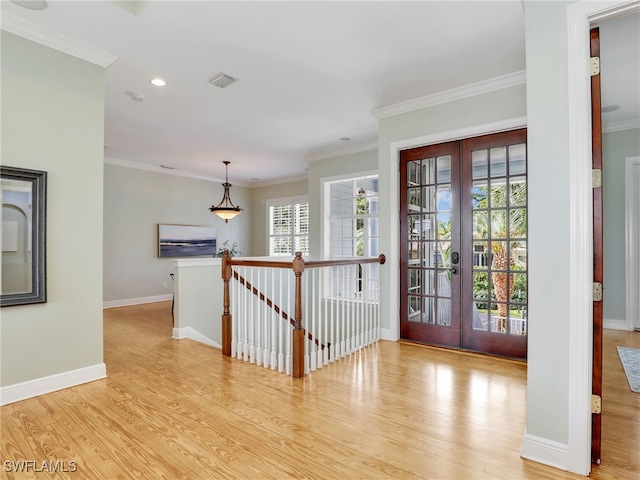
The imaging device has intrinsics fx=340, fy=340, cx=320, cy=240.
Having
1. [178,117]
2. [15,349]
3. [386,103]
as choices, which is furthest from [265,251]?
[15,349]

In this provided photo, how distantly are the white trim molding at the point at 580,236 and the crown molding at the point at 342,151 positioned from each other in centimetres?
387

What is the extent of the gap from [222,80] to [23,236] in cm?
220

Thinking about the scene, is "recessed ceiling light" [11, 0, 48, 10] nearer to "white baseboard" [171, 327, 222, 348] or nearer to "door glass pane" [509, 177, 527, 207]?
"white baseboard" [171, 327, 222, 348]

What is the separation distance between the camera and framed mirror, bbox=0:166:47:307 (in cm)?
250

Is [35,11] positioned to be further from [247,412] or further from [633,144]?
[633,144]

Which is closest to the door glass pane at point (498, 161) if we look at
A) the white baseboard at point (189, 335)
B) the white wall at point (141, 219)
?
the white baseboard at point (189, 335)

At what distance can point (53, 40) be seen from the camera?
8.82 ft

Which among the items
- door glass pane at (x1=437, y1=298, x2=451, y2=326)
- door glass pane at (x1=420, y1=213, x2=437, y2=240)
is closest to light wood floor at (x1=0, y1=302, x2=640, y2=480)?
door glass pane at (x1=437, y1=298, x2=451, y2=326)

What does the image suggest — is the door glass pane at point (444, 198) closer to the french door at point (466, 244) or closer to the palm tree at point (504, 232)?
the french door at point (466, 244)

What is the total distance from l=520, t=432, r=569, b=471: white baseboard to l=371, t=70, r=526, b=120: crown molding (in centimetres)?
312

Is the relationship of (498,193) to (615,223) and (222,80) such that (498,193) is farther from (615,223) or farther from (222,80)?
(222,80)

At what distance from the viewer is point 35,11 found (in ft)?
7.94

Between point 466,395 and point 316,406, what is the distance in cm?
117

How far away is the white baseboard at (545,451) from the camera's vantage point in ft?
5.74
